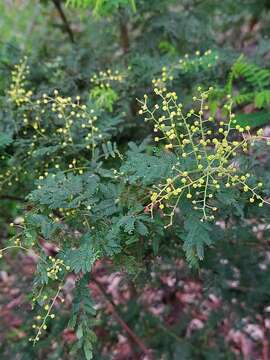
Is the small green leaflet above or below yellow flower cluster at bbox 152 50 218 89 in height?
below

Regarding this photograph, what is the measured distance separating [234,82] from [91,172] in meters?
1.02

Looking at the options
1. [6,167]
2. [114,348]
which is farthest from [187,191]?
[114,348]

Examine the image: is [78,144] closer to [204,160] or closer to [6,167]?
[6,167]

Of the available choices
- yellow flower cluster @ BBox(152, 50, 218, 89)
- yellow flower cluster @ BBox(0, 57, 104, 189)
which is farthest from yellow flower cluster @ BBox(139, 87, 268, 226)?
yellow flower cluster @ BBox(152, 50, 218, 89)

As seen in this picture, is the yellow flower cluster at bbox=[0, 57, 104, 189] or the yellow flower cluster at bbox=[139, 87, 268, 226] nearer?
the yellow flower cluster at bbox=[139, 87, 268, 226]

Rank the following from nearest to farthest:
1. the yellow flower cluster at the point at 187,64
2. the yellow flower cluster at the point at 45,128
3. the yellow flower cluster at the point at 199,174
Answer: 1. the yellow flower cluster at the point at 199,174
2. the yellow flower cluster at the point at 45,128
3. the yellow flower cluster at the point at 187,64

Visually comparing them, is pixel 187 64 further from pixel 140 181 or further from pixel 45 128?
pixel 140 181

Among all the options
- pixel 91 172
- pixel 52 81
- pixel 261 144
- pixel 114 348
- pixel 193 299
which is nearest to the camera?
pixel 91 172

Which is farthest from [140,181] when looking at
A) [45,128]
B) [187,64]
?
[187,64]

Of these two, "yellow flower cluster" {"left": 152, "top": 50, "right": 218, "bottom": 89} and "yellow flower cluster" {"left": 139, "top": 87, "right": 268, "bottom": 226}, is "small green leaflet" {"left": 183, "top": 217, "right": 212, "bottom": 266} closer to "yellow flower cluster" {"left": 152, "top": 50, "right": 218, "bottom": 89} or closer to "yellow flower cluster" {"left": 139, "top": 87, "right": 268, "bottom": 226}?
"yellow flower cluster" {"left": 139, "top": 87, "right": 268, "bottom": 226}

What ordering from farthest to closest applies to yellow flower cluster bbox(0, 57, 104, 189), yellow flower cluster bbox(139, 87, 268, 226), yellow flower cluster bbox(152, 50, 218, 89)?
yellow flower cluster bbox(152, 50, 218, 89)
yellow flower cluster bbox(0, 57, 104, 189)
yellow flower cluster bbox(139, 87, 268, 226)

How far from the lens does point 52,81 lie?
2359 millimetres

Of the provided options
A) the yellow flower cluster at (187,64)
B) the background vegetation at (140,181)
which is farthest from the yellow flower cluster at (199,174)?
the yellow flower cluster at (187,64)

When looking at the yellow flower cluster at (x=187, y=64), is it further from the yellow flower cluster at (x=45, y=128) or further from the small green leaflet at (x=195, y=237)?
the small green leaflet at (x=195, y=237)
